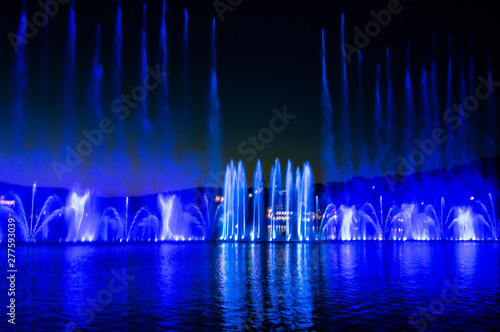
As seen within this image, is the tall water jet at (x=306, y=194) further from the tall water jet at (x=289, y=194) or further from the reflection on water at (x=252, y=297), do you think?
the reflection on water at (x=252, y=297)

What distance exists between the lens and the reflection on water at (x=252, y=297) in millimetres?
10711

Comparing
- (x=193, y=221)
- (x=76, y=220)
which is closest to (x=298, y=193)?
(x=193, y=221)

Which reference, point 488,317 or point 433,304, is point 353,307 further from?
point 488,317

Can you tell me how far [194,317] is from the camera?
36.7 ft

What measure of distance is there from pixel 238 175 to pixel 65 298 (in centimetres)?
4156
